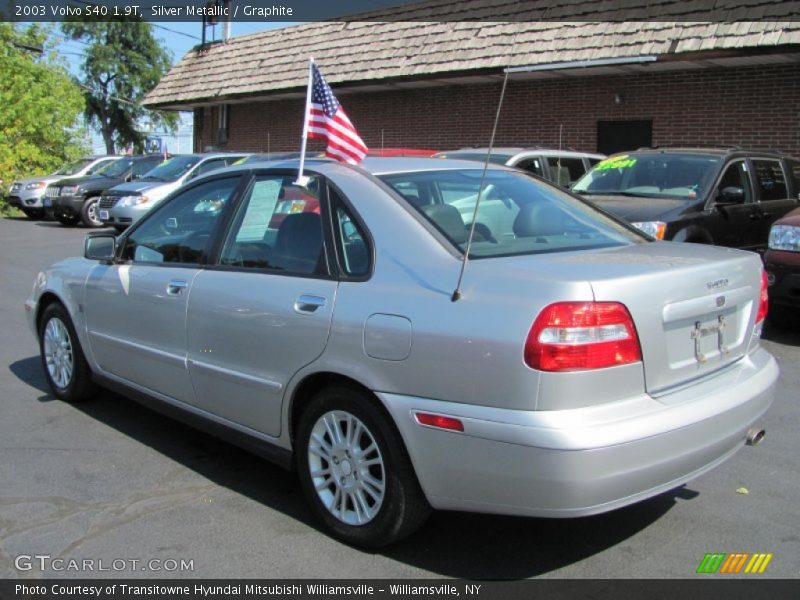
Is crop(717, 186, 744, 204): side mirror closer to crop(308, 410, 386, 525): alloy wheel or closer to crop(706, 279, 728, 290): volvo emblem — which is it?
crop(706, 279, 728, 290): volvo emblem

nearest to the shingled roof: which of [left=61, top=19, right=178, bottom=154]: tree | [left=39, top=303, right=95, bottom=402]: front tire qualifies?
[left=39, top=303, right=95, bottom=402]: front tire

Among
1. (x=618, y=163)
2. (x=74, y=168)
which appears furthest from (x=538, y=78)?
(x=74, y=168)

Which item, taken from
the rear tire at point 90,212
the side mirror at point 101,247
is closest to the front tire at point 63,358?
the side mirror at point 101,247

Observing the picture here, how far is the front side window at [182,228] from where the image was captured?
4258mm

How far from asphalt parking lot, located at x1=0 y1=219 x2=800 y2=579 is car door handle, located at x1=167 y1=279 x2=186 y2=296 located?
37.7 inches

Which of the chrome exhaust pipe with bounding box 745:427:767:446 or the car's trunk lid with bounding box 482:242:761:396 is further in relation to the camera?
the chrome exhaust pipe with bounding box 745:427:767:446

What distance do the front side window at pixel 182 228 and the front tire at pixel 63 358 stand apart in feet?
2.76

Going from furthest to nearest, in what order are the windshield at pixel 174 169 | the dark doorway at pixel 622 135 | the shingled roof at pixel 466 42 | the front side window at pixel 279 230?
the windshield at pixel 174 169, the dark doorway at pixel 622 135, the shingled roof at pixel 466 42, the front side window at pixel 279 230

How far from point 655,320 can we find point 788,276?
4657mm

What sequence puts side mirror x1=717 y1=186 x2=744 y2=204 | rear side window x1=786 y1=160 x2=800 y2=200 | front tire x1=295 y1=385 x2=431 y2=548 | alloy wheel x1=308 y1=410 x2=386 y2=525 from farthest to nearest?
1. rear side window x1=786 y1=160 x2=800 y2=200
2. side mirror x1=717 y1=186 x2=744 y2=204
3. alloy wheel x1=308 y1=410 x2=386 y2=525
4. front tire x1=295 y1=385 x2=431 y2=548

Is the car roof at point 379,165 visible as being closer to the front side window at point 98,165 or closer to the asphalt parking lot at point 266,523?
the asphalt parking lot at point 266,523

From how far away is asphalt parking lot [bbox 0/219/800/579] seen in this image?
3.24 m

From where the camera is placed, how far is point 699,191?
7836 mm

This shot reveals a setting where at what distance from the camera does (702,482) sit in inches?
160
